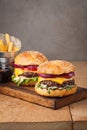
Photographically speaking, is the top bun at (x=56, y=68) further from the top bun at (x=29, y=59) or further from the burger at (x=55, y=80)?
the top bun at (x=29, y=59)

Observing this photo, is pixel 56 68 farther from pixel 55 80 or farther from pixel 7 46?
pixel 7 46

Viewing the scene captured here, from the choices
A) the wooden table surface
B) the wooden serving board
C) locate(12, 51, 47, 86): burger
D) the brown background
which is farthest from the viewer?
the brown background

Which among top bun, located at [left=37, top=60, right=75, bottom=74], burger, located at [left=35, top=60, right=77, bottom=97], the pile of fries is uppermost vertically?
the pile of fries

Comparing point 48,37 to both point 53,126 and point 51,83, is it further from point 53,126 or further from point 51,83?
point 53,126

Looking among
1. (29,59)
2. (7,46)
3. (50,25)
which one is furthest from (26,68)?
(50,25)

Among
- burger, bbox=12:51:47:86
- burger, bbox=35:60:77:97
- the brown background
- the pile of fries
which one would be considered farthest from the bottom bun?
the brown background

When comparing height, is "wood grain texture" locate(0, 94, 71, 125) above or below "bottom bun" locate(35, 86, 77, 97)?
below

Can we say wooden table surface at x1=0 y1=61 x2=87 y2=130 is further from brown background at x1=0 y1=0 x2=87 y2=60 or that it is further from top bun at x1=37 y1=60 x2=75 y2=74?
brown background at x1=0 y1=0 x2=87 y2=60
